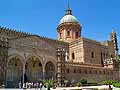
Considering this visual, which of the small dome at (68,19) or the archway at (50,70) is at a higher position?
the small dome at (68,19)

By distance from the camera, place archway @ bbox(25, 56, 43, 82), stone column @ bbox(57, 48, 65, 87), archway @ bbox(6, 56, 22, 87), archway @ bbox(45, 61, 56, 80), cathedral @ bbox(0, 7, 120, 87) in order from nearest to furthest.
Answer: cathedral @ bbox(0, 7, 120, 87)
archway @ bbox(6, 56, 22, 87)
archway @ bbox(25, 56, 43, 82)
stone column @ bbox(57, 48, 65, 87)
archway @ bbox(45, 61, 56, 80)

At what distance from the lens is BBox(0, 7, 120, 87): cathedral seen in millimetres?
29617

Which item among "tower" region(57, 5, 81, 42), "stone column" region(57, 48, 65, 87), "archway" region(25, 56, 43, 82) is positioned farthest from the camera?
"tower" region(57, 5, 81, 42)

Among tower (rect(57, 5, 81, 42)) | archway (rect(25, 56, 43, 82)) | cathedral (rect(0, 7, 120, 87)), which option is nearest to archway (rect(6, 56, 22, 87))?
cathedral (rect(0, 7, 120, 87))

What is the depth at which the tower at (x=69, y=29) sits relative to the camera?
56.2 m

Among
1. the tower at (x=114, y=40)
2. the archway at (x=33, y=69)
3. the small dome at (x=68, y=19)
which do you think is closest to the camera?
the archway at (x=33, y=69)

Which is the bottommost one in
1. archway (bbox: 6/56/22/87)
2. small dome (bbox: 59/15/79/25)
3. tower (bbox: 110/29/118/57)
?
archway (bbox: 6/56/22/87)

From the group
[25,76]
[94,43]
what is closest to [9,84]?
[25,76]

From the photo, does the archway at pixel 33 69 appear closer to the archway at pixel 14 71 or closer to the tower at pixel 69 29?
the archway at pixel 14 71

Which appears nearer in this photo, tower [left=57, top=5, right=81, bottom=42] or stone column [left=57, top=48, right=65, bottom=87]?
stone column [left=57, top=48, right=65, bottom=87]

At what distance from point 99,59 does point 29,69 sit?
24.0 metres

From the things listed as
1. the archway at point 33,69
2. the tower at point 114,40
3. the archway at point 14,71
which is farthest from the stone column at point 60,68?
the tower at point 114,40

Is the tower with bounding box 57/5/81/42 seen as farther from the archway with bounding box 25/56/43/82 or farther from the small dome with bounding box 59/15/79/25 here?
the archway with bounding box 25/56/43/82

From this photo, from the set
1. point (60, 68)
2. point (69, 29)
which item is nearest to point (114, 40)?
point (69, 29)
